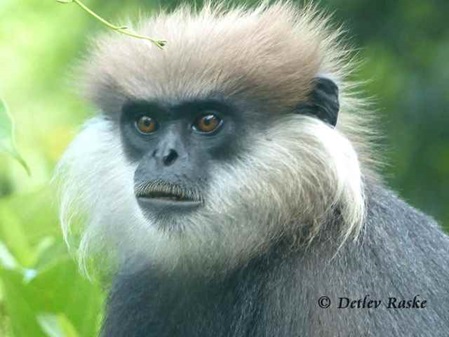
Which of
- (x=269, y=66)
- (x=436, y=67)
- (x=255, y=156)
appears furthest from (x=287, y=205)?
(x=436, y=67)

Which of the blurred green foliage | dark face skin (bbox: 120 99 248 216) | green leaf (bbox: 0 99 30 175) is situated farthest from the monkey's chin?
the blurred green foliage

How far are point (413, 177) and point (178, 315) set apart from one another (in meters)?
5.17

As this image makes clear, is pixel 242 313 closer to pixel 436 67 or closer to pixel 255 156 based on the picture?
pixel 255 156

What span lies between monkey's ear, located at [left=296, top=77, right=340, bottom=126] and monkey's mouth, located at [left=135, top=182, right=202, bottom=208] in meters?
0.54

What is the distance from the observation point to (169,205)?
493 centimetres

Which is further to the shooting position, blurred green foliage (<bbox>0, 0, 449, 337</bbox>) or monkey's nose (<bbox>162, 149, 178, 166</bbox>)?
blurred green foliage (<bbox>0, 0, 449, 337</bbox>)

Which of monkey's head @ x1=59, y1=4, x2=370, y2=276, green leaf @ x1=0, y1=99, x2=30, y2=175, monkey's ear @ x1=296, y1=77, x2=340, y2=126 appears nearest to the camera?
green leaf @ x1=0, y1=99, x2=30, y2=175

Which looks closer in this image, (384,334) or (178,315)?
(384,334)

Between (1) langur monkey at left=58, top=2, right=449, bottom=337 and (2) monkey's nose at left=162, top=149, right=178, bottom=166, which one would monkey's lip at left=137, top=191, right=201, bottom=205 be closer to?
(1) langur monkey at left=58, top=2, right=449, bottom=337

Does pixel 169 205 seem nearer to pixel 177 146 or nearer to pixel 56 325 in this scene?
pixel 177 146

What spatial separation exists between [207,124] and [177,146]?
0.56ft

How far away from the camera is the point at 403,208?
209 inches

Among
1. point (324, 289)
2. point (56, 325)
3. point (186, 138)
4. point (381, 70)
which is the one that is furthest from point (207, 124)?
point (381, 70)

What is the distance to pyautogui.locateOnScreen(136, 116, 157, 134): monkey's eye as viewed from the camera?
5133 mm
